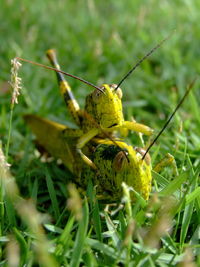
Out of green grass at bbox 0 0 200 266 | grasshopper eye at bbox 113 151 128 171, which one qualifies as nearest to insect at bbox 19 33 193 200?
grasshopper eye at bbox 113 151 128 171

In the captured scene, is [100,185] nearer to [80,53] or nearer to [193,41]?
[80,53]

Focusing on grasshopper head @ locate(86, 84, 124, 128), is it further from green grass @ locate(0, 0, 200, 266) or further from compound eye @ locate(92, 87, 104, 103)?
green grass @ locate(0, 0, 200, 266)

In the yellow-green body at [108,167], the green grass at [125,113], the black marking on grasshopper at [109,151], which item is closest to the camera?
the green grass at [125,113]

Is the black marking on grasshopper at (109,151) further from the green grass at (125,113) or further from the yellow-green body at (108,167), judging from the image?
the green grass at (125,113)

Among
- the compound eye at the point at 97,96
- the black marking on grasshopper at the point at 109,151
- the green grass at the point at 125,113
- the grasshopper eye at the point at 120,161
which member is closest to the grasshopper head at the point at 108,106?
the compound eye at the point at 97,96

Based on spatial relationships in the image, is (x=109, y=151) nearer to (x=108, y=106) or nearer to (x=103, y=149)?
(x=103, y=149)

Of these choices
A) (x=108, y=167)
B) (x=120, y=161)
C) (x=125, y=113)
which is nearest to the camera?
(x=120, y=161)

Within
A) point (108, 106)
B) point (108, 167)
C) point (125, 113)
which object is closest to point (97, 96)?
point (108, 106)
